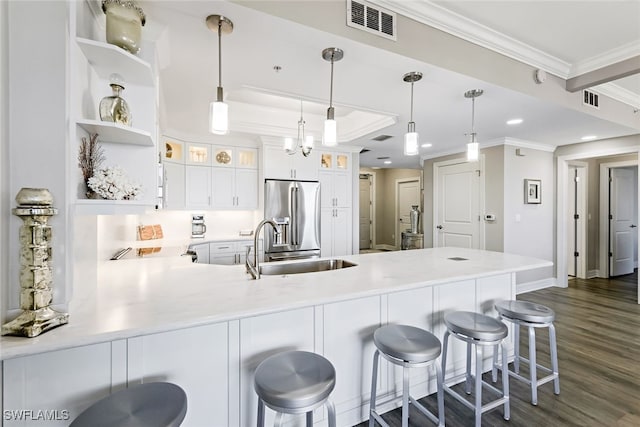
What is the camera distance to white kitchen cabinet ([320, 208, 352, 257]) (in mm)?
4793

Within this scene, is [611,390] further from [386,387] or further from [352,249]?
[352,249]

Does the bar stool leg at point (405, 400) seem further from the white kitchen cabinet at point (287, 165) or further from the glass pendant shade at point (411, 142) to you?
the white kitchen cabinet at point (287, 165)

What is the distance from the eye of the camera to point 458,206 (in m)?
5.00

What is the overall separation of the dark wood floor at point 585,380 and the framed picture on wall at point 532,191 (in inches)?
63.3

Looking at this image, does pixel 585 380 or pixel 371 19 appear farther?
pixel 585 380

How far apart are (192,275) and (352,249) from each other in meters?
3.62

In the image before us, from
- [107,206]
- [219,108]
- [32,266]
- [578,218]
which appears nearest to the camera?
[32,266]

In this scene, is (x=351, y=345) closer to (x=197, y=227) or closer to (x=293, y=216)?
(x=293, y=216)

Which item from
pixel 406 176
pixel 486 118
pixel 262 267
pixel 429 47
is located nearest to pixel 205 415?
pixel 262 267

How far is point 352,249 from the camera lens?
5121 mm

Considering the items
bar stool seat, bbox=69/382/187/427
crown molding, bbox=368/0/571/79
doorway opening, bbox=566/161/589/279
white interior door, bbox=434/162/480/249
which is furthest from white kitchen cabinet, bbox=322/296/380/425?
doorway opening, bbox=566/161/589/279

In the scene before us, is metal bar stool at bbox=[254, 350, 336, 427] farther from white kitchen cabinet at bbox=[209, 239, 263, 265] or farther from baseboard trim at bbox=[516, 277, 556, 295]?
baseboard trim at bbox=[516, 277, 556, 295]

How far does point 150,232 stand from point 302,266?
2830 millimetres

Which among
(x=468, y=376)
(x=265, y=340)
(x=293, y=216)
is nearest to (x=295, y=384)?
(x=265, y=340)
